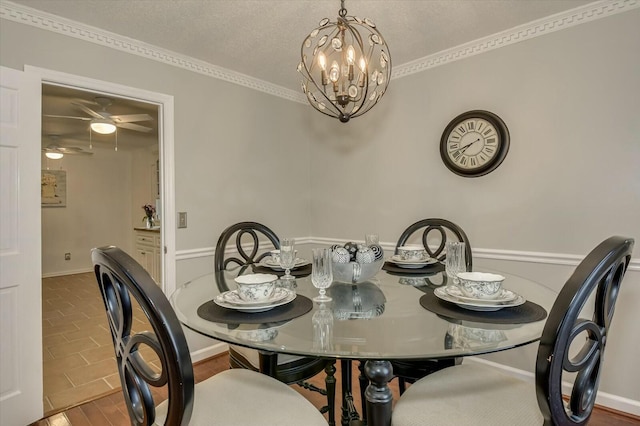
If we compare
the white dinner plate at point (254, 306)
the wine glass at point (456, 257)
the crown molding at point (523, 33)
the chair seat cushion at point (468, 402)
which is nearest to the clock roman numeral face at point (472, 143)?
the crown molding at point (523, 33)

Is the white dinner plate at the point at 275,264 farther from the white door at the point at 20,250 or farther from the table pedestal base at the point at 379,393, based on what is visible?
the white door at the point at 20,250

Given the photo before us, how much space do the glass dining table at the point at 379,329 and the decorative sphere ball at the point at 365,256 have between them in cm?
Result: 16

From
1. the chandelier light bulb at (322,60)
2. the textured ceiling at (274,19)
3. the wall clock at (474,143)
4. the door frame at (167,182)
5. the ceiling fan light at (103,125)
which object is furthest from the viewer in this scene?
the ceiling fan light at (103,125)

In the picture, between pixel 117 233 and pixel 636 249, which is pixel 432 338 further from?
pixel 117 233

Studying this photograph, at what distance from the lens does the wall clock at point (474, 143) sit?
2.35m

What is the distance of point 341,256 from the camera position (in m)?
1.49

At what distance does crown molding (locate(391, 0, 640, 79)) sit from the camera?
1.96 meters

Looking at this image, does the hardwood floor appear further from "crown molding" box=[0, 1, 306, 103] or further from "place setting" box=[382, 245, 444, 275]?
"crown molding" box=[0, 1, 306, 103]

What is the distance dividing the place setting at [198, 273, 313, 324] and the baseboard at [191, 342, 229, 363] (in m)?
1.65

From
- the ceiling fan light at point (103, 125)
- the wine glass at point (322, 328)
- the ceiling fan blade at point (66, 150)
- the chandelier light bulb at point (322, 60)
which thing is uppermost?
the ceiling fan blade at point (66, 150)

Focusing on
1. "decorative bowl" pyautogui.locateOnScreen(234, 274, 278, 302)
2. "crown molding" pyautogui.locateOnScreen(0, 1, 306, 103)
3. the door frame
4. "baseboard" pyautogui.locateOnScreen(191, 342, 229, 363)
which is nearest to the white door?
"crown molding" pyautogui.locateOnScreen(0, 1, 306, 103)

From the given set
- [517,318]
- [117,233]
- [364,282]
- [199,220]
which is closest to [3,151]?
[199,220]

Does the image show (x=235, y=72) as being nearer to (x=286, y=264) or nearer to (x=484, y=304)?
(x=286, y=264)

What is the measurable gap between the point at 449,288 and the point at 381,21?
1687mm
